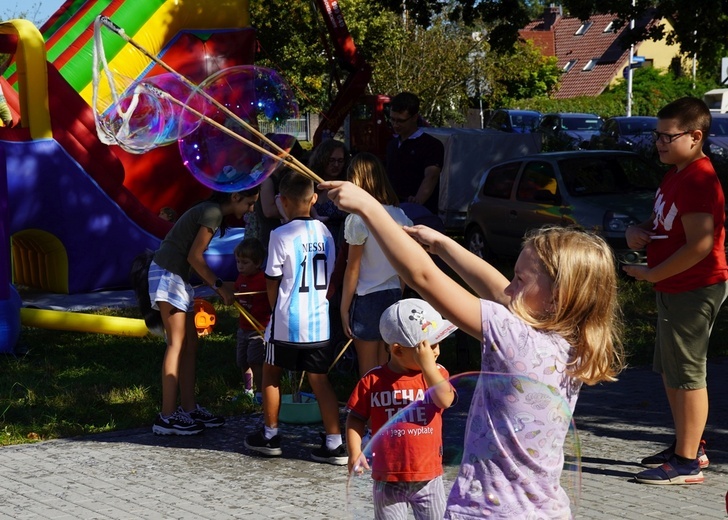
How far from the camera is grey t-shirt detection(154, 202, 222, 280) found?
22.4ft

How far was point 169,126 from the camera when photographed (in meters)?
5.75

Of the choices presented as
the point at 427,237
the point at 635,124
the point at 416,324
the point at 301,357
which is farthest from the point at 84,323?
the point at 635,124

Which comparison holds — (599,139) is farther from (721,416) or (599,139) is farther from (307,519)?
(307,519)

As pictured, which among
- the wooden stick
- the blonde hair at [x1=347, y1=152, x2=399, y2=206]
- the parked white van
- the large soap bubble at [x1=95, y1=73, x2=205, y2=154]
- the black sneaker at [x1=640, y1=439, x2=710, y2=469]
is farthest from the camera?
the parked white van

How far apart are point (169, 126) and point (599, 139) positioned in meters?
15.8

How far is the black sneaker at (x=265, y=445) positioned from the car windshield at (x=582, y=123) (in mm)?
27330

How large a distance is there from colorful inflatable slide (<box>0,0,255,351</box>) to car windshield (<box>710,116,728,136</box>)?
13220 millimetres

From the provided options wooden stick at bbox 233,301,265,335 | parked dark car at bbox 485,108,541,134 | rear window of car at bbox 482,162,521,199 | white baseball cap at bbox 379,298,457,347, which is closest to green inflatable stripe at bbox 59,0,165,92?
rear window of car at bbox 482,162,521,199

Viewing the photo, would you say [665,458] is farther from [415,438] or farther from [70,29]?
[70,29]

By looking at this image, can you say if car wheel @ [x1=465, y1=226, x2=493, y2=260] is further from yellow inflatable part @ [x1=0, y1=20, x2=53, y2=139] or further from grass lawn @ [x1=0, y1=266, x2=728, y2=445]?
yellow inflatable part @ [x1=0, y1=20, x2=53, y2=139]

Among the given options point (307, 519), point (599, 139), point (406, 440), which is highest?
point (599, 139)

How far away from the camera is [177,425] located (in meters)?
6.91

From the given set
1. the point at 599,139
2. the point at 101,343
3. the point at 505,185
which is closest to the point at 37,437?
the point at 101,343

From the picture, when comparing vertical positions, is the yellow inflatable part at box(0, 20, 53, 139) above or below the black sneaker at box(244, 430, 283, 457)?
above
